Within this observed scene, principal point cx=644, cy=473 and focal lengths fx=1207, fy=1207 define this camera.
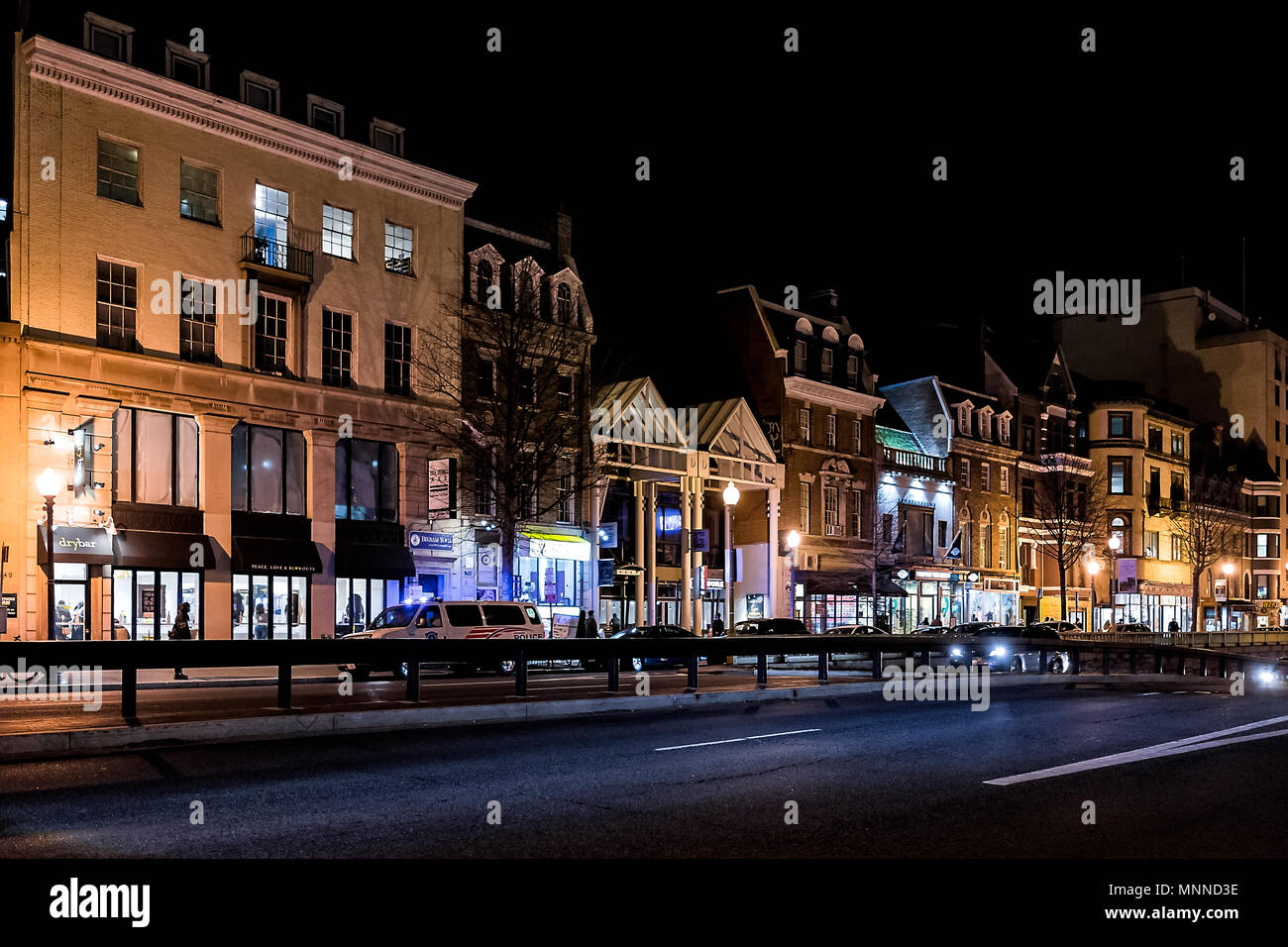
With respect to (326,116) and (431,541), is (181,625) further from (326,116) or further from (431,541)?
(326,116)

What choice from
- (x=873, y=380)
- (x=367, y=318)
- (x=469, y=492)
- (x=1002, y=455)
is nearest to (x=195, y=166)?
(x=367, y=318)

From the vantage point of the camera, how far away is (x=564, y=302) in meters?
46.8

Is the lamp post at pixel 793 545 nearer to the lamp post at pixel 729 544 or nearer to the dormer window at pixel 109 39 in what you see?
the lamp post at pixel 729 544

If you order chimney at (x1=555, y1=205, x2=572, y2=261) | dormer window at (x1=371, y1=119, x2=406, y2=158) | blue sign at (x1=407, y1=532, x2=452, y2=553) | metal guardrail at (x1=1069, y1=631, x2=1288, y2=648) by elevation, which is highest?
dormer window at (x1=371, y1=119, x2=406, y2=158)

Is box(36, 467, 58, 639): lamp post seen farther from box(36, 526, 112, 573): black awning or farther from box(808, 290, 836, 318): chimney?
box(808, 290, 836, 318): chimney

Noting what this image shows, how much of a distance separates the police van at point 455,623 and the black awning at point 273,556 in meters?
5.48

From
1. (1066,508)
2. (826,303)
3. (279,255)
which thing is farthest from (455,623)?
(1066,508)

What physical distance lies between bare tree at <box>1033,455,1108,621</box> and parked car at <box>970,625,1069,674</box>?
20117 millimetres

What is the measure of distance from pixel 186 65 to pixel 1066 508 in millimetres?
55626

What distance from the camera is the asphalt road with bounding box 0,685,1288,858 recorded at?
320 inches

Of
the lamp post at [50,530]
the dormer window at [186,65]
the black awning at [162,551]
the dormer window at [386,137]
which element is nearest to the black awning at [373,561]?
the black awning at [162,551]

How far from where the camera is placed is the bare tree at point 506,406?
1523 inches

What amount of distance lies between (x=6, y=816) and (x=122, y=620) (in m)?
26.2

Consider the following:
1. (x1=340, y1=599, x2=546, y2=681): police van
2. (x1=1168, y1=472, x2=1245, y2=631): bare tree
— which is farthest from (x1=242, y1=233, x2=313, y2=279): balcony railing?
(x1=1168, y1=472, x2=1245, y2=631): bare tree
